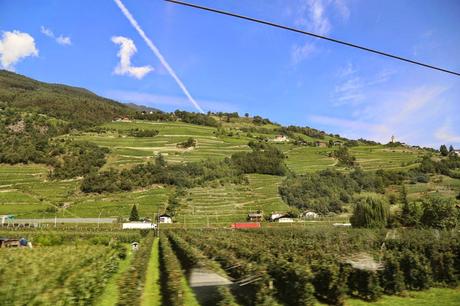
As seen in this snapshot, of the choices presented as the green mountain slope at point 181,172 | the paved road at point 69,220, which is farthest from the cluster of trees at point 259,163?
the paved road at point 69,220

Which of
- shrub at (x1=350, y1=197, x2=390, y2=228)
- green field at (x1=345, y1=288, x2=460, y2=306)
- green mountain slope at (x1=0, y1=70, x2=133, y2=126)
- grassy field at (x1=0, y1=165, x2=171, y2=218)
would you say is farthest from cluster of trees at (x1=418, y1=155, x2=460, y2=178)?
green mountain slope at (x1=0, y1=70, x2=133, y2=126)

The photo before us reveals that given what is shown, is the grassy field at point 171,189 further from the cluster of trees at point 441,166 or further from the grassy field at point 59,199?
the cluster of trees at point 441,166

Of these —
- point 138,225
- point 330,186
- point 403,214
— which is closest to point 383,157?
point 330,186

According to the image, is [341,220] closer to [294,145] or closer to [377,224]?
[377,224]

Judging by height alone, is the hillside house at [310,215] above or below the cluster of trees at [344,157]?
below

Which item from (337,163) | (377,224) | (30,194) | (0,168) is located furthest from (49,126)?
(377,224)

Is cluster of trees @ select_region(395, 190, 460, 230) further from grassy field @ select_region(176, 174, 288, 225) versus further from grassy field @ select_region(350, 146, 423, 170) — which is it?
grassy field @ select_region(350, 146, 423, 170)

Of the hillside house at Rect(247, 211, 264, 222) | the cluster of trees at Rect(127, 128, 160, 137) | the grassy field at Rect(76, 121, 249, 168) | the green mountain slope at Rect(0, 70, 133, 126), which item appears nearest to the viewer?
the hillside house at Rect(247, 211, 264, 222)

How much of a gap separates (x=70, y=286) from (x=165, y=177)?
11218 centimetres

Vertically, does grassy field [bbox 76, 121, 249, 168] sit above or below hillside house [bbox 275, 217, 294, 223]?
above

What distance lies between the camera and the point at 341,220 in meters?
100

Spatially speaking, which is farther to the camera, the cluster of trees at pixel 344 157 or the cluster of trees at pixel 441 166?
the cluster of trees at pixel 344 157

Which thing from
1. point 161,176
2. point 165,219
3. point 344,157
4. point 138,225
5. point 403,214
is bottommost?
point 138,225

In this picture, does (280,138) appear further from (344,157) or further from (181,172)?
(181,172)
